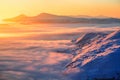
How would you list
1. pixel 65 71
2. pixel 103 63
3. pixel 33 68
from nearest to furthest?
pixel 103 63 → pixel 65 71 → pixel 33 68

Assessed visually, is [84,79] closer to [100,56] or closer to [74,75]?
[74,75]

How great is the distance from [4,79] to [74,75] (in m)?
11.4

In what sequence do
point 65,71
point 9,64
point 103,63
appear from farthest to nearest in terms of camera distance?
point 9,64, point 65,71, point 103,63

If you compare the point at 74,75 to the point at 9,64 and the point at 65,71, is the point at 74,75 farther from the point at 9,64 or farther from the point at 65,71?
the point at 9,64

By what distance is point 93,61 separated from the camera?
182 feet

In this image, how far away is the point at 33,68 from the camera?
202 feet

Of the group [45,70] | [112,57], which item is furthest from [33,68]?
[112,57]

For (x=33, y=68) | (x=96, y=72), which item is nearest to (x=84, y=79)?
(x=96, y=72)

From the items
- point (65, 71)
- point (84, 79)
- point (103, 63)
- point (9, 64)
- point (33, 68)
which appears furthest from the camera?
point (9, 64)

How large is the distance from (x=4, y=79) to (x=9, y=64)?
1601 cm

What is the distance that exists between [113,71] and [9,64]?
1013 inches

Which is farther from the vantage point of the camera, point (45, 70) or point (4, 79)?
point (45, 70)

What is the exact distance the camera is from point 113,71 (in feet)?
163

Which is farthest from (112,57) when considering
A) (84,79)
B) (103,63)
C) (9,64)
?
(9,64)
